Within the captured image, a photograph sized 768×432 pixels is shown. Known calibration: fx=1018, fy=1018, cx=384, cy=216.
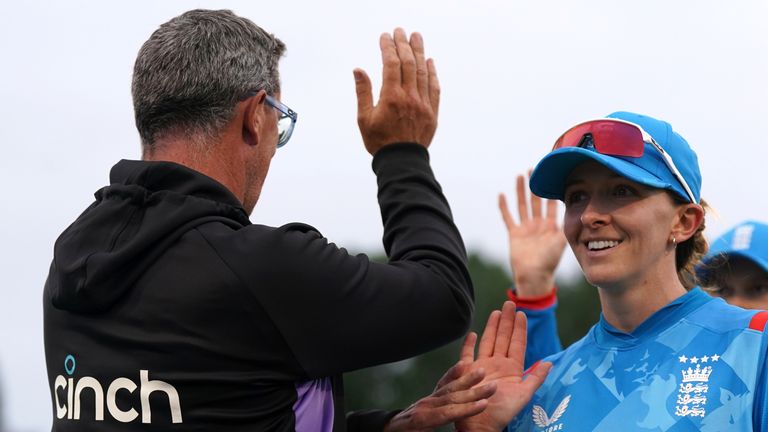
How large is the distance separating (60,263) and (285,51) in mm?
1226

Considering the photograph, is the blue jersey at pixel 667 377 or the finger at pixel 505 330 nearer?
the blue jersey at pixel 667 377

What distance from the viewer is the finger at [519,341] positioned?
14.2 feet

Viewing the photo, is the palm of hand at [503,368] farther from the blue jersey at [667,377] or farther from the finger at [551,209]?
the finger at [551,209]

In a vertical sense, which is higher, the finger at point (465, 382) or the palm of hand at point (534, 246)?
the palm of hand at point (534, 246)

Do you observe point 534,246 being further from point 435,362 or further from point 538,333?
point 435,362

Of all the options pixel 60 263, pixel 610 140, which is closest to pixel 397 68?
pixel 610 140

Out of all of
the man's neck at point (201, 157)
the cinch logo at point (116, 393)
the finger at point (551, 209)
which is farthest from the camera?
the finger at point (551, 209)

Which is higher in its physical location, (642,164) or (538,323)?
(642,164)

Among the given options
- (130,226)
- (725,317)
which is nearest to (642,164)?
(725,317)

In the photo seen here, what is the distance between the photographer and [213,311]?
3430mm

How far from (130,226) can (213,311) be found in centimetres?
44

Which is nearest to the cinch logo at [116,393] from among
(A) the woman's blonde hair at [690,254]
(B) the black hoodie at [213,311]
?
(B) the black hoodie at [213,311]

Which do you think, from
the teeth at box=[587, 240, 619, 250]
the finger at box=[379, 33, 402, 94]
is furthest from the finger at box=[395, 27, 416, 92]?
the teeth at box=[587, 240, 619, 250]

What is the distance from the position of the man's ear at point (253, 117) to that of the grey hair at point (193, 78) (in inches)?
1.4
